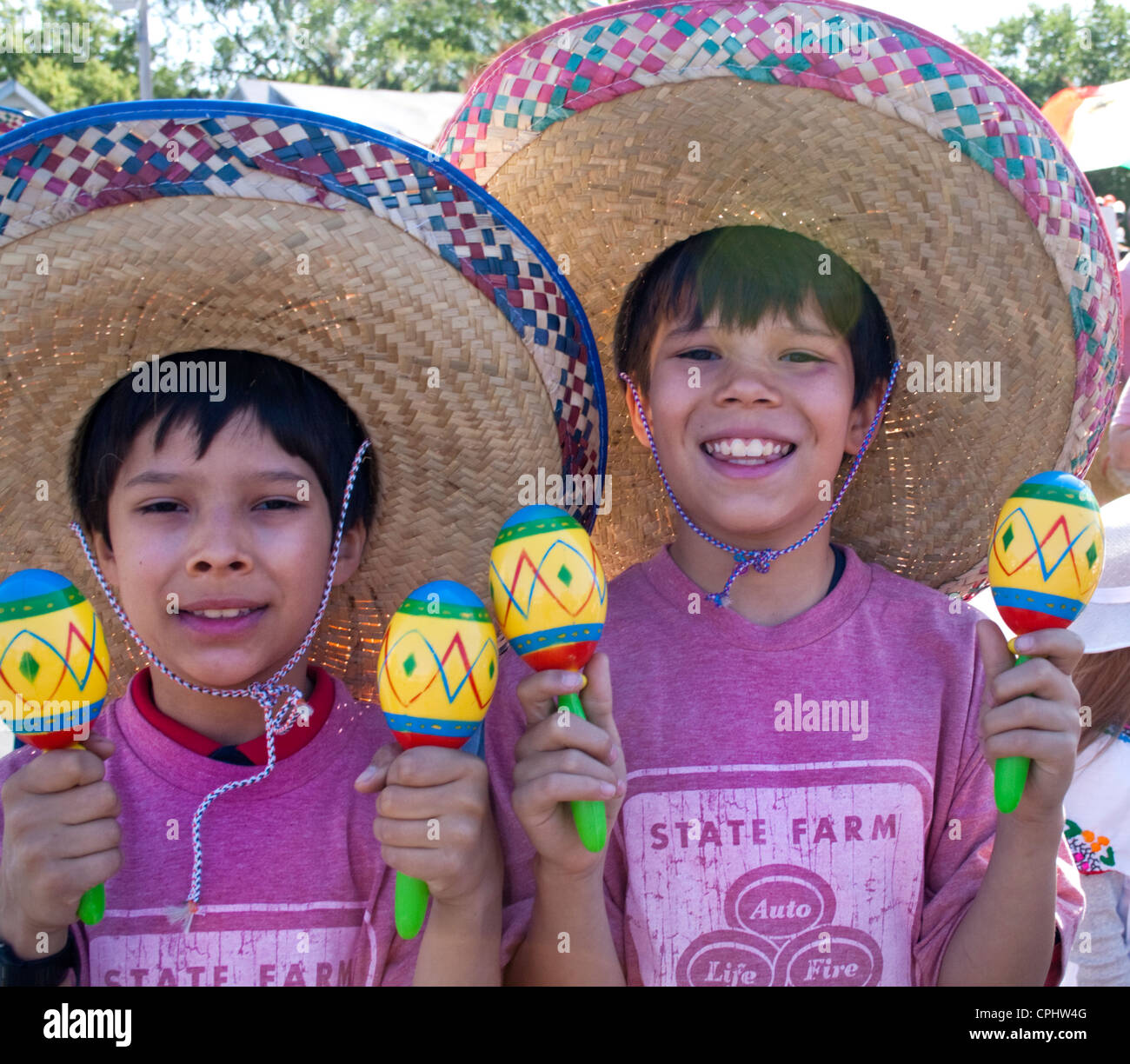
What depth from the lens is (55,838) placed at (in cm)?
152

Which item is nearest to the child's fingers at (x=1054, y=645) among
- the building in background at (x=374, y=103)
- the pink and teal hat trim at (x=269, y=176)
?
the pink and teal hat trim at (x=269, y=176)

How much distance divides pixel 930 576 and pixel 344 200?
1.37 m

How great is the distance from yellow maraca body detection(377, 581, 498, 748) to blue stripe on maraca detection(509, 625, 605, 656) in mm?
50

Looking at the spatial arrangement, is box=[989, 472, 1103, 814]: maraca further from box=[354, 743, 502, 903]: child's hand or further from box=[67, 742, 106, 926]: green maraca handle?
box=[67, 742, 106, 926]: green maraca handle

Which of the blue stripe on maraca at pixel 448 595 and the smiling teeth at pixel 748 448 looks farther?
the smiling teeth at pixel 748 448

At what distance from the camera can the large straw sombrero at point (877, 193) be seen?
6.13 feet

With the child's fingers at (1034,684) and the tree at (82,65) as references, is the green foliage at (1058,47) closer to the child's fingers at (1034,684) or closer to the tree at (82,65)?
the tree at (82,65)

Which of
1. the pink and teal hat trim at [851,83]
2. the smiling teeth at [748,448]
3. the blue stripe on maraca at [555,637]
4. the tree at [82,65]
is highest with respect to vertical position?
the tree at [82,65]

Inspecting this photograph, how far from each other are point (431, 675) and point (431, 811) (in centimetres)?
18

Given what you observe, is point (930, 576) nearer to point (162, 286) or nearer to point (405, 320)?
point (405, 320)

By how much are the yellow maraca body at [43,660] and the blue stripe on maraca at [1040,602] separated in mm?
1291

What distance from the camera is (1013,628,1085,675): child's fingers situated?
1608 millimetres

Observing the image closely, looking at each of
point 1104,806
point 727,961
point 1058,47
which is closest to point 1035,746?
point 727,961

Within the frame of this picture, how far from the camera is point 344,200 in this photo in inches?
66.5
